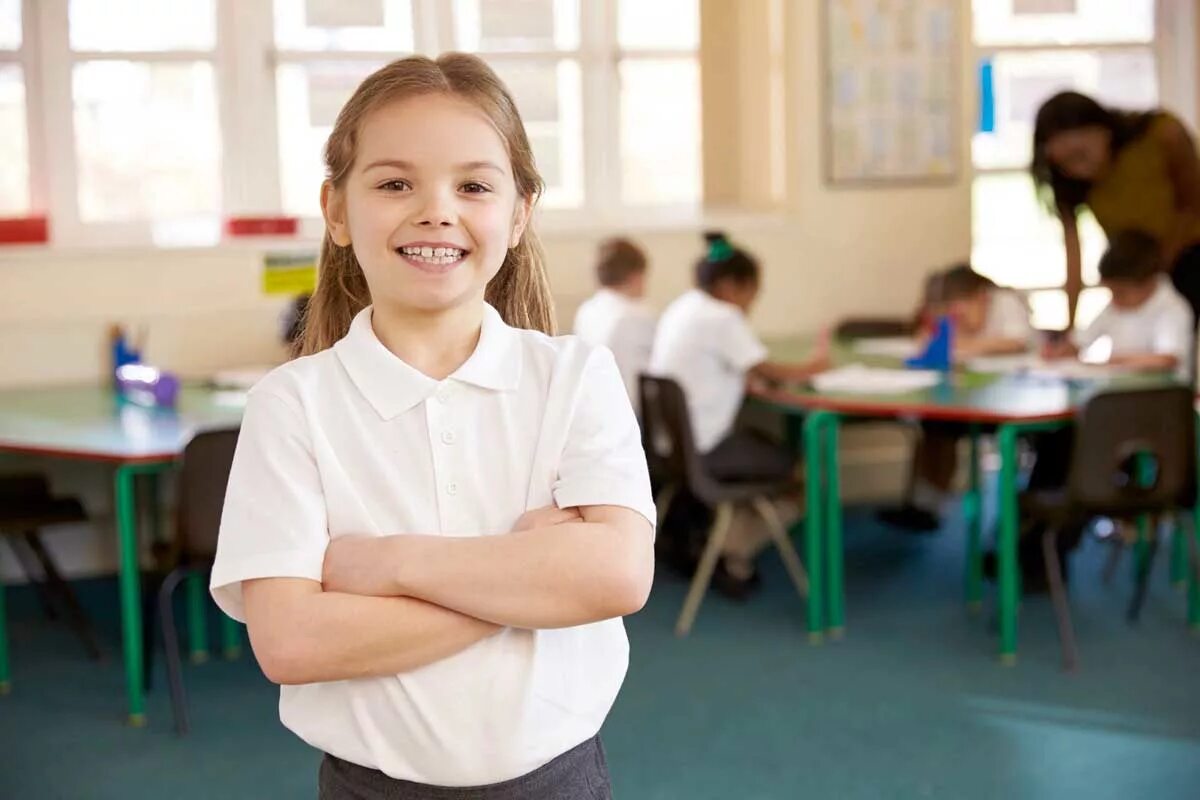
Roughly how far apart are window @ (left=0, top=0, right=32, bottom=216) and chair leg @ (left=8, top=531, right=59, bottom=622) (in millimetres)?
1108

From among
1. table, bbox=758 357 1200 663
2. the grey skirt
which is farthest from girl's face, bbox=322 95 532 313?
table, bbox=758 357 1200 663

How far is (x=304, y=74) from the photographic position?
539 centimetres

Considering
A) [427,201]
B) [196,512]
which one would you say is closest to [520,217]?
[427,201]

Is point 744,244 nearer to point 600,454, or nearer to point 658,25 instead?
point 658,25

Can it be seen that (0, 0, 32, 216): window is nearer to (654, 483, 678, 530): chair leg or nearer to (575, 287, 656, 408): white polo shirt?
(575, 287, 656, 408): white polo shirt

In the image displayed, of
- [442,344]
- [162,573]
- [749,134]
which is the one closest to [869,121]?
[749,134]

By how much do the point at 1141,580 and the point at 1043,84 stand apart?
281 cm

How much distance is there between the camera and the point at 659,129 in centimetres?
598

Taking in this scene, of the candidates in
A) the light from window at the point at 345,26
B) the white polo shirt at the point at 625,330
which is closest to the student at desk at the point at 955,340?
the white polo shirt at the point at 625,330

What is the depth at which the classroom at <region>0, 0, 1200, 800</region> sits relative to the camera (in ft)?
4.35

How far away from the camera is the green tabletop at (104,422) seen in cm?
360

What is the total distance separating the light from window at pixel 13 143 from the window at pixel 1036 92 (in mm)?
3622

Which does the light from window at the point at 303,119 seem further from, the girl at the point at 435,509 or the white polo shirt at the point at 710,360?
the girl at the point at 435,509

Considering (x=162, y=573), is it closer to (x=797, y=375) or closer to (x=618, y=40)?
(x=797, y=375)
